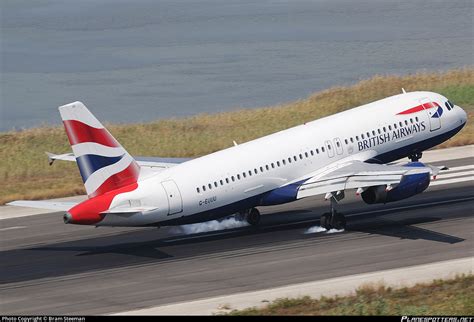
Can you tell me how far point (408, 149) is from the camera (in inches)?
2240

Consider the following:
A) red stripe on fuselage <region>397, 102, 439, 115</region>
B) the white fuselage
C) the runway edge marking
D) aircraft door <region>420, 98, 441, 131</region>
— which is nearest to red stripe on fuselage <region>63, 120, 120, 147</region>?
the white fuselage

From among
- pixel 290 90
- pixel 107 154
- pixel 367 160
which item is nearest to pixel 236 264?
pixel 107 154

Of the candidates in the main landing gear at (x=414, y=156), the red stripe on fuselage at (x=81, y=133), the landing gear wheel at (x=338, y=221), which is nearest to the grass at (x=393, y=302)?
the landing gear wheel at (x=338, y=221)

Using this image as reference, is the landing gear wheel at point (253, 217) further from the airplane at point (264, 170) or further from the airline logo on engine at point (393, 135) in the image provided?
the airline logo on engine at point (393, 135)

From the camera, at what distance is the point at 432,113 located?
57.8 metres

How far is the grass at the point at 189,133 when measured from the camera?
70.1 meters

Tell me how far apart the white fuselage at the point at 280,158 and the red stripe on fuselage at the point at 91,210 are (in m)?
0.33

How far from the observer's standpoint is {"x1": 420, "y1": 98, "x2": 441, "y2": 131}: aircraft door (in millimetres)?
57594

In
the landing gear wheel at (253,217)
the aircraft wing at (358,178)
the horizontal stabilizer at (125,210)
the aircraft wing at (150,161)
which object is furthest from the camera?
the aircraft wing at (150,161)

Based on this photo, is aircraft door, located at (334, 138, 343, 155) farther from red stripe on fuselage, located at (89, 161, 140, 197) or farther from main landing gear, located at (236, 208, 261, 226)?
red stripe on fuselage, located at (89, 161, 140, 197)

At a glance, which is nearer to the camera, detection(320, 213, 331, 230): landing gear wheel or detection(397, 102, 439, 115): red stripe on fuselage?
detection(320, 213, 331, 230): landing gear wheel

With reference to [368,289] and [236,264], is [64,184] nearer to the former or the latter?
[236,264]

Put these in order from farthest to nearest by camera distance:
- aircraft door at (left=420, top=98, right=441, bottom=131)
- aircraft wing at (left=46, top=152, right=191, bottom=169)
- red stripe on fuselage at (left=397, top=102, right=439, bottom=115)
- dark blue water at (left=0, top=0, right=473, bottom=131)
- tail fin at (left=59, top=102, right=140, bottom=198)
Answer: dark blue water at (left=0, top=0, right=473, bottom=131) → aircraft door at (left=420, top=98, right=441, bottom=131) → red stripe on fuselage at (left=397, top=102, right=439, bottom=115) → aircraft wing at (left=46, top=152, right=191, bottom=169) → tail fin at (left=59, top=102, right=140, bottom=198)

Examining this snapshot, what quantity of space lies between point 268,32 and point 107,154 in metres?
115
